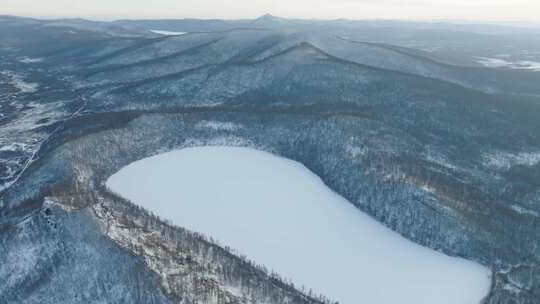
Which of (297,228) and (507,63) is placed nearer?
(297,228)

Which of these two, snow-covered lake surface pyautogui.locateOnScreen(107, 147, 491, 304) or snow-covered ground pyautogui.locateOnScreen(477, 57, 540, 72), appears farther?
snow-covered ground pyautogui.locateOnScreen(477, 57, 540, 72)

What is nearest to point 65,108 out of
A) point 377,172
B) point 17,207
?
point 17,207

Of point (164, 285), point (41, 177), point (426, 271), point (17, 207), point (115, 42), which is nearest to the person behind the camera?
point (164, 285)

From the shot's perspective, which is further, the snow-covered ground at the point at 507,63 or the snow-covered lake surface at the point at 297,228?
the snow-covered ground at the point at 507,63

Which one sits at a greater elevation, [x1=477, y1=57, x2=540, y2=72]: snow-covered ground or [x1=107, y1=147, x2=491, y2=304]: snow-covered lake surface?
[x1=477, y1=57, x2=540, y2=72]: snow-covered ground

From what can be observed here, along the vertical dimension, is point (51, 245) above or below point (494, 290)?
above

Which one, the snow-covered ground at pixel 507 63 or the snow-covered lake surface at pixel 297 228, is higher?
the snow-covered ground at pixel 507 63

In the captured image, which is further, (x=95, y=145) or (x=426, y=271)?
(x=95, y=145)

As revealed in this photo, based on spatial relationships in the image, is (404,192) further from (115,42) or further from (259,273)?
(115,42)
